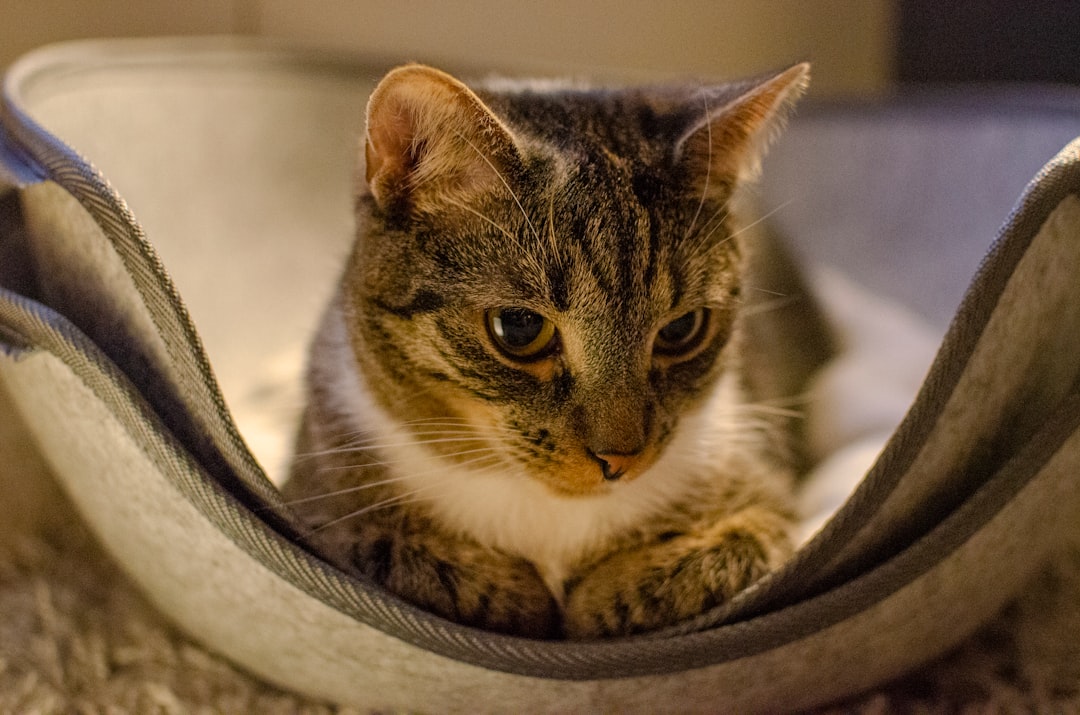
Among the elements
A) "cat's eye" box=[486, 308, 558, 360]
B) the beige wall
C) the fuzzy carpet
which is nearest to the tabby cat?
"cat's eye" box=[486, 308, 558, 360]

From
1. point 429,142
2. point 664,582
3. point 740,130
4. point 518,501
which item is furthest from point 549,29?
point 664,582

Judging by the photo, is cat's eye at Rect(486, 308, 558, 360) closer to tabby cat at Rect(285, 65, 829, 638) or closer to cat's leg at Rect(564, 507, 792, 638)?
tabby cat at Rect(285, 65, 829, 638)

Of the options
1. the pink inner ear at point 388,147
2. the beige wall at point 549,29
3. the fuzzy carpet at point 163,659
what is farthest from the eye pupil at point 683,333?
the beige wall at point 549,29

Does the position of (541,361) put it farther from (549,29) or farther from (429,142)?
(549,29)

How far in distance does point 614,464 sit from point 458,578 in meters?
0.21

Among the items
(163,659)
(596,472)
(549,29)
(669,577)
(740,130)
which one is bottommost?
(163,659)

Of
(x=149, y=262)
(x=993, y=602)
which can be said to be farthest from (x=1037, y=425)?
(x=149, y=262)

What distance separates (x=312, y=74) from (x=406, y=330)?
1132 mm

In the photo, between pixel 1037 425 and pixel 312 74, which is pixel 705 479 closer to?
pixel 1037 425

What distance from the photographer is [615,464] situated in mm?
900

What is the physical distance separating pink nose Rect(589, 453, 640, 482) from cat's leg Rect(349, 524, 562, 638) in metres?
0.16

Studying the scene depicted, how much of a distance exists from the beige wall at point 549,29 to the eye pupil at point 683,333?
1.12m

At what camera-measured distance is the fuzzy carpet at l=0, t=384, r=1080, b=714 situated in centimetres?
104

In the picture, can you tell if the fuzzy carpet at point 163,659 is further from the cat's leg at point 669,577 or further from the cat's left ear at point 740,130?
the cat's left ear at point 740,130
